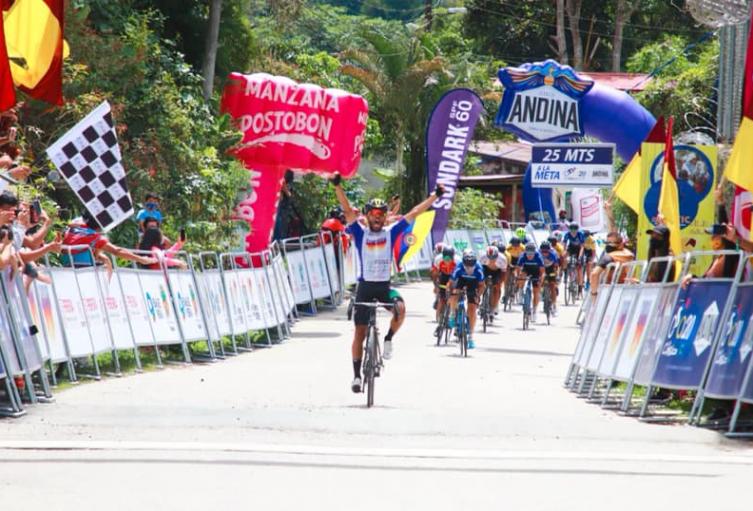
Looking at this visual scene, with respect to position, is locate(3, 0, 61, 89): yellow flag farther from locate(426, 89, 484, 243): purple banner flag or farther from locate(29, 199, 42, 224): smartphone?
locate(426, 89, 484, 243): purple banner flag

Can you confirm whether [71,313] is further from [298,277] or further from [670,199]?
[298,277]

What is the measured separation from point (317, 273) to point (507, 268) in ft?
14.8

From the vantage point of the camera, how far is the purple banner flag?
37406mm

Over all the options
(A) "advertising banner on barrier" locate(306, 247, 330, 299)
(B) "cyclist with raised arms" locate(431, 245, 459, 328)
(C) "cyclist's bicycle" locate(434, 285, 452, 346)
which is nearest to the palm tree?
(A) "advertising banner on barrier" locate(306, 247, 330, 299)

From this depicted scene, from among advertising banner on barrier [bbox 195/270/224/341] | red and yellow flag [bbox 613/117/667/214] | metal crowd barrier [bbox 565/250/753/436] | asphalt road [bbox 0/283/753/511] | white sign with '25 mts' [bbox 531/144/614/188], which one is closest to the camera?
asphalt road [bbox 0/283/753/511]

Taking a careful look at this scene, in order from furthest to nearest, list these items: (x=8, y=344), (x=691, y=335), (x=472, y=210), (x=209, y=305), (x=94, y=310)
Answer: (x=472, y=210) < (x=209, y=305) < (x=94, y=310) < (x=691, y=335) < (x=8, y=344)

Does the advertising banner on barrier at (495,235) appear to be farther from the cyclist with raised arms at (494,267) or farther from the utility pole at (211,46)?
the cyclist with raised arms at (494,267)

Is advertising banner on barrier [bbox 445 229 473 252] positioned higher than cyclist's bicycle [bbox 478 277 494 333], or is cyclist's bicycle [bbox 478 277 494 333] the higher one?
advertising banner on barrier [bbox 445 229 473 252]

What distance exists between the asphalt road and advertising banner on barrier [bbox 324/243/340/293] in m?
12.7

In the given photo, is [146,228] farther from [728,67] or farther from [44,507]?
[44,507]

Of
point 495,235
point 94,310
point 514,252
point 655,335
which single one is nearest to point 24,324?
point 94,310

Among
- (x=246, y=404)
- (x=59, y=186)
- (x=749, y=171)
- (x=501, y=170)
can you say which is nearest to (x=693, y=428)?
(x=749, y=171)

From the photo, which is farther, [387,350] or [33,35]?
[33,35]

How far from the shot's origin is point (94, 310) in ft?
54.1
